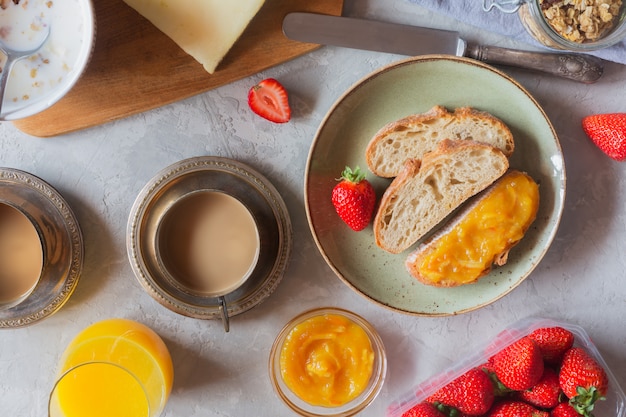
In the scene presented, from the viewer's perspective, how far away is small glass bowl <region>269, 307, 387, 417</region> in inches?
68.7

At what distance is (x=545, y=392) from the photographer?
173cm

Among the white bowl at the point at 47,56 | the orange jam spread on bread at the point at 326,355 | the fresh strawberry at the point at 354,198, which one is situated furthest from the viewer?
the orange jam spread on bread at the point at 326,355

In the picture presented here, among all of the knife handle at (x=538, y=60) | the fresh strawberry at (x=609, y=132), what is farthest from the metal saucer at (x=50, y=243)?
the fresh strawberry at (x=609, y=132)

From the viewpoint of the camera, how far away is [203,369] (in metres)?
1.83

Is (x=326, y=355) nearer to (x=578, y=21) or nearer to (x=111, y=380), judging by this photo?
(x=111, y=380)

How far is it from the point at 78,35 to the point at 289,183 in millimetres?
660

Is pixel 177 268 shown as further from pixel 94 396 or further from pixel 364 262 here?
pixel 364 262

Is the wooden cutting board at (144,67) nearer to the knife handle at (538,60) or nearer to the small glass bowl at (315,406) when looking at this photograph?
the knife handle at (538,60)

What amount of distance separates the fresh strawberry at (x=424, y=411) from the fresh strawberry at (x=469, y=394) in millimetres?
26

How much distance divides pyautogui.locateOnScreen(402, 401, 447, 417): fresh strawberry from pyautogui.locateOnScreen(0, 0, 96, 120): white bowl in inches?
48.4

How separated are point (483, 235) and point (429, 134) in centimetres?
30

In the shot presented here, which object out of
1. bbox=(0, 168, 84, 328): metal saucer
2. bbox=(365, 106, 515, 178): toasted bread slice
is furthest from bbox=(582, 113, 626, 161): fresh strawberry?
bbox=(0, 168, 84, 328): metal saucer

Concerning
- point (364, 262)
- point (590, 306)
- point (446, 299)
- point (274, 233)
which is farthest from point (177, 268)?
point (590, 306)

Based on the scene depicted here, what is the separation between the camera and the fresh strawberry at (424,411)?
1.71m
